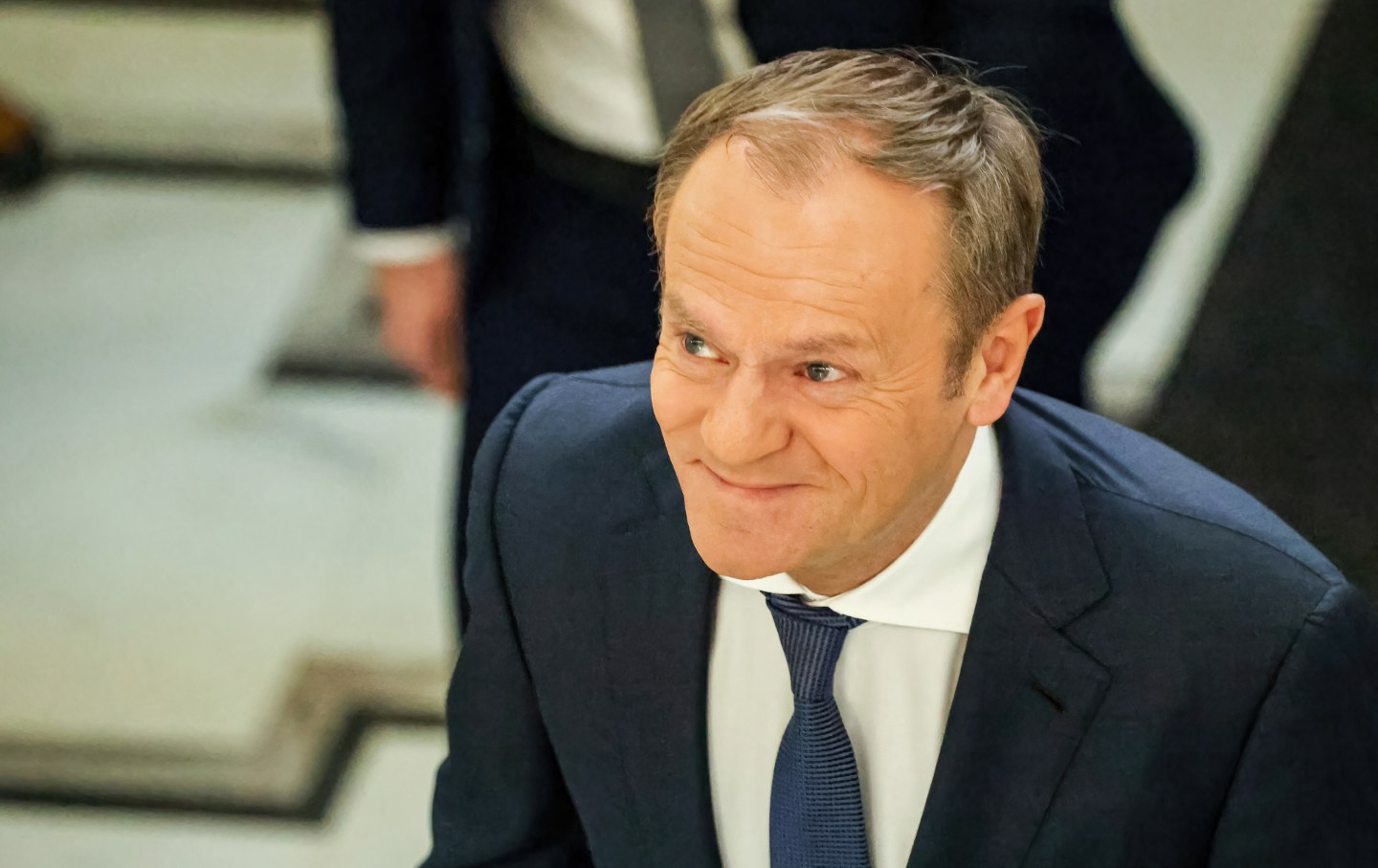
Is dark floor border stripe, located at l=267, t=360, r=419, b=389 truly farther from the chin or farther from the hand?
the chin

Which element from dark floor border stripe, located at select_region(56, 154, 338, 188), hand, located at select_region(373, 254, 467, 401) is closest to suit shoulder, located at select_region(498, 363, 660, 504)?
hand, located at select_region(373, 254, 467, 401)

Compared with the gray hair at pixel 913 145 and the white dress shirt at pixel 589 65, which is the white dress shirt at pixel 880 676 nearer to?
the gray hair at pixel 913 145

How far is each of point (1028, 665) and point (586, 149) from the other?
77cm

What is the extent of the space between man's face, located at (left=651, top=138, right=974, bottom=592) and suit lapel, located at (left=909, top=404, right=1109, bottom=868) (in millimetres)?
119

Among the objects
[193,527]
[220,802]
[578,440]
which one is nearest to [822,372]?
[578,440]

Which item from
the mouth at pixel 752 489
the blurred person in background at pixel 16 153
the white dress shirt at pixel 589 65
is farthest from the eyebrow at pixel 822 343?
the blurred person in background at pixel 16 153

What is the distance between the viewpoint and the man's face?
109cm

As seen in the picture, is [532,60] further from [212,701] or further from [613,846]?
[212,701]

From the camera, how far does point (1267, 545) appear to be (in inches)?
49.3

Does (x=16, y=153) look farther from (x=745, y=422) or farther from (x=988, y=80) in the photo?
(x=745, y=422)

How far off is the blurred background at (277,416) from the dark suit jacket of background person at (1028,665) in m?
0.91

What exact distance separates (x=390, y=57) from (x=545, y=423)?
0.69 metres

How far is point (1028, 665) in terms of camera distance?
1288 mm

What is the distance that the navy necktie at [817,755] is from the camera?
1.34m
